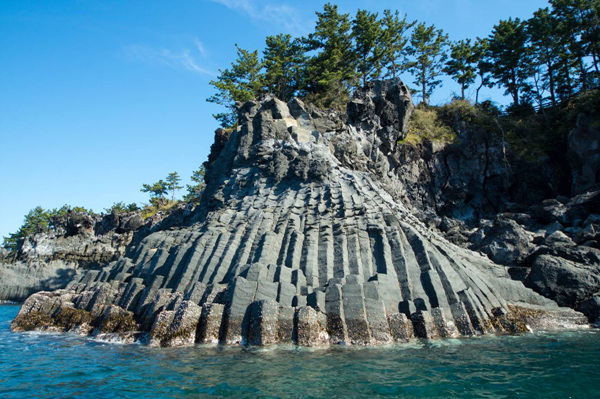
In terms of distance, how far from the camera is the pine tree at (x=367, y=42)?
125ft

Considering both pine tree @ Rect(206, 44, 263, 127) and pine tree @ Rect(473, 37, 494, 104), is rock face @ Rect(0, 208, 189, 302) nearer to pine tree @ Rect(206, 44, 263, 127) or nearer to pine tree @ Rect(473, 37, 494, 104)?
pine tree @ Rect(206, 44, 263, 127)

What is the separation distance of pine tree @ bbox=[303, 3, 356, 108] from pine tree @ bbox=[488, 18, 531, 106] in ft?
46.2

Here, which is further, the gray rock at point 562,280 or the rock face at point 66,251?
the rock face at point 66,251

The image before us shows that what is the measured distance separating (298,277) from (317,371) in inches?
208

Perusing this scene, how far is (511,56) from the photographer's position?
3716cm

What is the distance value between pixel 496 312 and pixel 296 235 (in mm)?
7940

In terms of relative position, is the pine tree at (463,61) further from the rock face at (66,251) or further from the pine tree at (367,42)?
the rock face at (66,251)

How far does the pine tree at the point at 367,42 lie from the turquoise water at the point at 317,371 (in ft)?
107

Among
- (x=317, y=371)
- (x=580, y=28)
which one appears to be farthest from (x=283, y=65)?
(x=317, y=371)

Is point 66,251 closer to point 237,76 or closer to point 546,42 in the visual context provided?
point 237,76

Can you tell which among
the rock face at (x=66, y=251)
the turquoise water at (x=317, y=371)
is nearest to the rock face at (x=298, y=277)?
the turquoise water at (x=317, y=371)

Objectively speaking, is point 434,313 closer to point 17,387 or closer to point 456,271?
point 456,271

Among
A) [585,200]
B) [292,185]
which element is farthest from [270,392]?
[585,200]

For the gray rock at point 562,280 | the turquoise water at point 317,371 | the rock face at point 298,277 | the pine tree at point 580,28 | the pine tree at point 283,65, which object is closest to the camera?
the turquoise water at point 317,371
